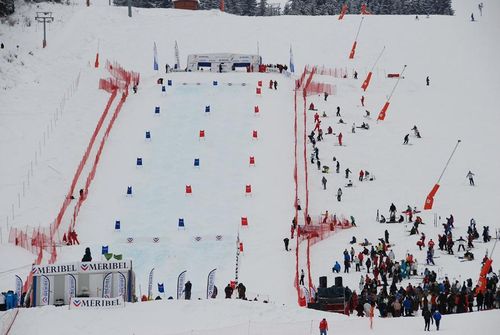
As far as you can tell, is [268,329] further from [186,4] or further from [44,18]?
[186,4]

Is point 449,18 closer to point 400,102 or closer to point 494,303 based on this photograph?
point 400,102

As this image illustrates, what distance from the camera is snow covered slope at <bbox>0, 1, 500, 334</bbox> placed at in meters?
41.2

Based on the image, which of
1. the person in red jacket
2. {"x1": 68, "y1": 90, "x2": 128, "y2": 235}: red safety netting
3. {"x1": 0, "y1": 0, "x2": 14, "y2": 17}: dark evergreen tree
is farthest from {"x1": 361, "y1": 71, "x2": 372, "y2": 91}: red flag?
the person in red jacket

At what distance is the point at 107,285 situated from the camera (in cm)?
3347

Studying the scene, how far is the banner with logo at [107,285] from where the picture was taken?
3338 cm

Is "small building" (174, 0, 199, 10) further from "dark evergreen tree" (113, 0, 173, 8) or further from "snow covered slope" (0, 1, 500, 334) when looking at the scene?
"dark evergreen tree" (113, 0, 173, 8)

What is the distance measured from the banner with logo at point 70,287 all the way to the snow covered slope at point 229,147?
1192 millimetres

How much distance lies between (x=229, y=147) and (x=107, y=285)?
19.9 m

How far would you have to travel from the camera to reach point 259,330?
97.8 feet

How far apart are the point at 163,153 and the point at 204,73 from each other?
13949mm

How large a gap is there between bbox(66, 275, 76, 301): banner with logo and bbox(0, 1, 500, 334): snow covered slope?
1192 mm

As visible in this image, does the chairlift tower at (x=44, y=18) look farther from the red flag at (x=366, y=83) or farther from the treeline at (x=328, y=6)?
the treeline at (x=328, y=6)

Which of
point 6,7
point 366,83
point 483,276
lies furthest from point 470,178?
point 6,7

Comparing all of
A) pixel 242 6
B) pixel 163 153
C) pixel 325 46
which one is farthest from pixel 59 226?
pixel 242 6
